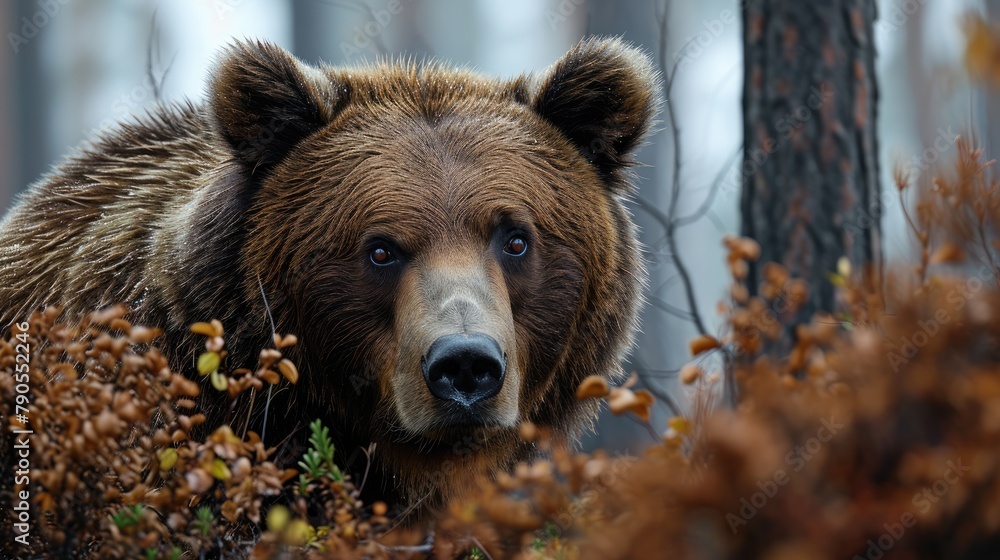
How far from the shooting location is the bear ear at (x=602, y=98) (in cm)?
388

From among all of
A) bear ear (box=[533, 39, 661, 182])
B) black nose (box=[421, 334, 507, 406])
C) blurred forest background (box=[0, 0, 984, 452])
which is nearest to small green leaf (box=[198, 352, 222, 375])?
black nose (box=[421, 334, 507, 406])

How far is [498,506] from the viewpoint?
185 centimetres

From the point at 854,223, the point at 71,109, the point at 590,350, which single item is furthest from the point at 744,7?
the point at 71,109

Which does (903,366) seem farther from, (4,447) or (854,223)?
(854,223)

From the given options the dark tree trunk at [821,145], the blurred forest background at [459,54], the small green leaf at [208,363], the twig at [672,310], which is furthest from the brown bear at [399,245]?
the blurred forest background at [459,54]

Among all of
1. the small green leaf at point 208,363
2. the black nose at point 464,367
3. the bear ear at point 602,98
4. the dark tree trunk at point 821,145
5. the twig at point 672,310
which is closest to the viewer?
the small green leaf at point 208,363

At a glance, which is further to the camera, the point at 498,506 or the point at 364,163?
the point at 364,163

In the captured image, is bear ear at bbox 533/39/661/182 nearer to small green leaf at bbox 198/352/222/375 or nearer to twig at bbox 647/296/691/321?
twig at bbox 647/296/691/321

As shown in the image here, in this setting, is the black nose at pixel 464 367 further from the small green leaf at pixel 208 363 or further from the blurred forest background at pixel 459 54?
the blurred forest background at pixel 459 54

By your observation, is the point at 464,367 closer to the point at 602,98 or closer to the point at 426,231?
the point at 426,231

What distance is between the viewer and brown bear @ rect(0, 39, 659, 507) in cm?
347

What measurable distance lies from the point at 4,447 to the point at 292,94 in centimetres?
181

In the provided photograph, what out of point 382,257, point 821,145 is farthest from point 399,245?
point 821,145

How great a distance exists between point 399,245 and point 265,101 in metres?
0.80
